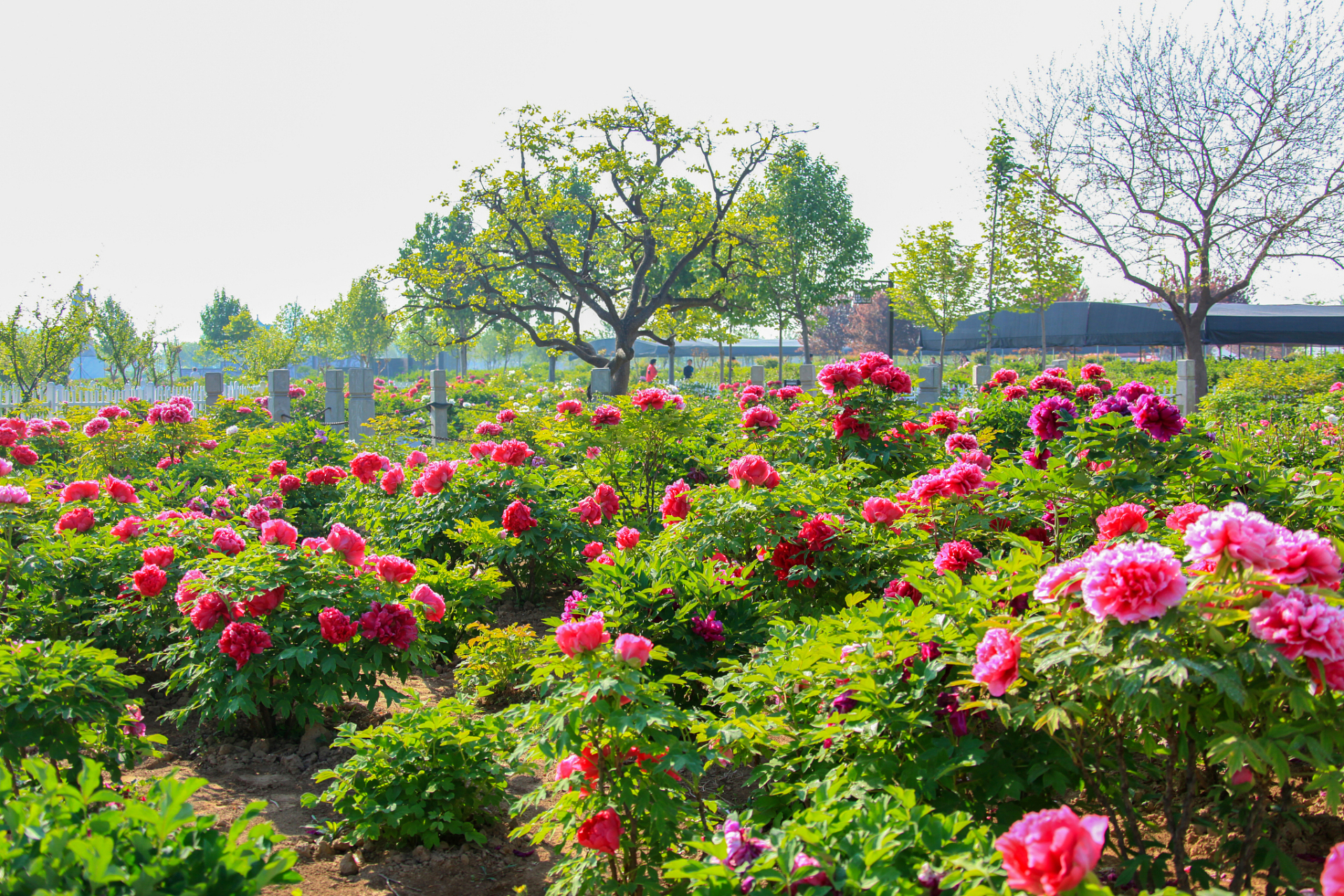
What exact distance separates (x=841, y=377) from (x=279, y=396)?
356 inches

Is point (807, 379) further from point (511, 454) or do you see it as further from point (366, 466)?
point (366, 466)

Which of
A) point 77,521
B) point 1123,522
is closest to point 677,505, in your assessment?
point 1123,522

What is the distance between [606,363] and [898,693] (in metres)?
16.4

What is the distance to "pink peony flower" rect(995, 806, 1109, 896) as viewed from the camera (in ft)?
4.11

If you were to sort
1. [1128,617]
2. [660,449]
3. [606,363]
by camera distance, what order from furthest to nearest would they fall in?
[606,363]
[660,449]
[1128,617]

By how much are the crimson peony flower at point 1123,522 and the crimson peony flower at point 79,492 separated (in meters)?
5.31

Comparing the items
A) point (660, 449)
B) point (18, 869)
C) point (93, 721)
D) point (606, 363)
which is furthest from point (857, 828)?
point (606, 363)

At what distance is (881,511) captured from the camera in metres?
3.51

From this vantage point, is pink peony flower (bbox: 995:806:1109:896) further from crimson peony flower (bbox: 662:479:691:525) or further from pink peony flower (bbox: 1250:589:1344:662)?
crimson peony flower (bbox: 662:479:691:525)

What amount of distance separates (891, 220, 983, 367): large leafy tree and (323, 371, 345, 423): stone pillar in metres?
18.2

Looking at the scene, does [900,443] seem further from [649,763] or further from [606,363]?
[606,363]

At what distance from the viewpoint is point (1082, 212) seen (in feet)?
61.2

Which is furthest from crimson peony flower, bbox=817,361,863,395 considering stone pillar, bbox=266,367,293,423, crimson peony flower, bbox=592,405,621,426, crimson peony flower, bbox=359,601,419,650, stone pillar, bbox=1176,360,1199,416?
stone pillar, bbox=1176,360,1199,416

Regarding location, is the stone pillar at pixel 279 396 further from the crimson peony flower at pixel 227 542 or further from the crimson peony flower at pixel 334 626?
the crimson peony flower at pixel 334 626
